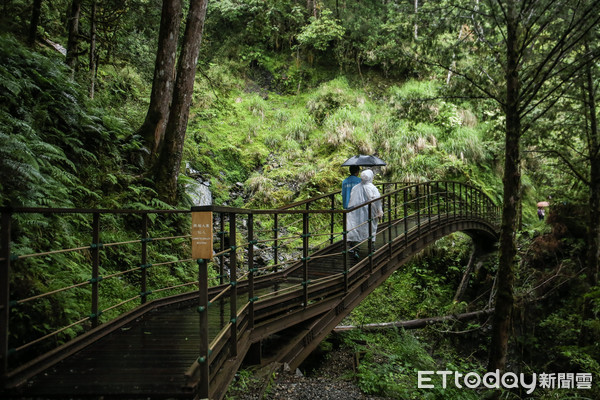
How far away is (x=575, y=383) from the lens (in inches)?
255

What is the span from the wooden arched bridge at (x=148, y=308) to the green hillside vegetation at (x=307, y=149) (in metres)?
0.11

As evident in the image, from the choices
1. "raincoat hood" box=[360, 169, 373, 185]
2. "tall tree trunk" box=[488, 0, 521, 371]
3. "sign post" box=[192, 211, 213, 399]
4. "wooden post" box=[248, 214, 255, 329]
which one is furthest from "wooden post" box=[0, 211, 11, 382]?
"tall tree trunk" box=[488, 0, 521, 371]

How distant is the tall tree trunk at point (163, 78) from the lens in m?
7.92

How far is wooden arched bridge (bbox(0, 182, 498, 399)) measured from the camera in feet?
8.70

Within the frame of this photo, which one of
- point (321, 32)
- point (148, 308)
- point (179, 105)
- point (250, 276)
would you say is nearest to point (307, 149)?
point (321, 32)

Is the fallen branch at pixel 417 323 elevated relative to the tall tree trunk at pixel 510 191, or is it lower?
lower

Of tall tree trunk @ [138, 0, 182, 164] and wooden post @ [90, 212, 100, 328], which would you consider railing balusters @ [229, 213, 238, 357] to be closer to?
wooden post @ [90, 212, 100, 328]

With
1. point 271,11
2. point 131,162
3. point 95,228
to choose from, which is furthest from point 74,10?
point 271,11

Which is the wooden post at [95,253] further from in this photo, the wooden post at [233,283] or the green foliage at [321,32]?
the green foliage at [321,32]

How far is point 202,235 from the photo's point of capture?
266 cm

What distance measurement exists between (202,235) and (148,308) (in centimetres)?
251

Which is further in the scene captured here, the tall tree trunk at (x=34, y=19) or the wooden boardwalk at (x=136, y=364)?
the tall tree trunk at (x=34, y=19)

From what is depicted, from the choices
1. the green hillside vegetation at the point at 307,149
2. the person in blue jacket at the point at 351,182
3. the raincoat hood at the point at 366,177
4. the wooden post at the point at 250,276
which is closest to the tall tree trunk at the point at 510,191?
the green hillside vegetation at the point at 307,149

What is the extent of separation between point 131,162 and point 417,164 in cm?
995
